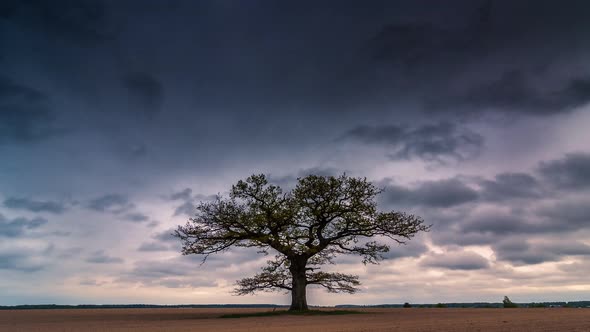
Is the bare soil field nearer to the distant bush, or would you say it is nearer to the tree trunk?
the tree trunk

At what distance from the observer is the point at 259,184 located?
47.7 meters

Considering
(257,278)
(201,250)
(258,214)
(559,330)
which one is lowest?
(559,330)

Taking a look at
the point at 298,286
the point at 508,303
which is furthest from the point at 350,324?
the point at 508,303

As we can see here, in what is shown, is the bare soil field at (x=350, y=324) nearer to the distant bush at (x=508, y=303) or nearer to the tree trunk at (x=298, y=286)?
the tree trunk at (x=298, y=286)

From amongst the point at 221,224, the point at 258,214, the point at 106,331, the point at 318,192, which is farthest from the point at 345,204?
the point at 106,331

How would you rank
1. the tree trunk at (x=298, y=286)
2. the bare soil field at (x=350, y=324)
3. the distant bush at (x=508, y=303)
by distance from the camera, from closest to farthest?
the bare soil field at (x=350, y=324) < the tree trunk at (x=298, y=286) < the distant bush at (x=508, y=303)

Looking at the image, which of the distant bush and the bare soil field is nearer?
the bare soil field

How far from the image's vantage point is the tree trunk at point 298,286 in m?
46.4

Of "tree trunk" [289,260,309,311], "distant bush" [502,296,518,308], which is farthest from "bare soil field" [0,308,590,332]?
"distant bush" [502,296,518,308]

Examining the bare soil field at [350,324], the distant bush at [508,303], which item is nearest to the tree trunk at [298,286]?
the bare soil field at [350,324]

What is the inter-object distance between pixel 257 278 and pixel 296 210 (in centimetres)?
749

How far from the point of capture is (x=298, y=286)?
153 ft

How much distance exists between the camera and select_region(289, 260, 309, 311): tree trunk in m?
46.4

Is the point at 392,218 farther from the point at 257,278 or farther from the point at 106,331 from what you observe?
the point at 106,331
